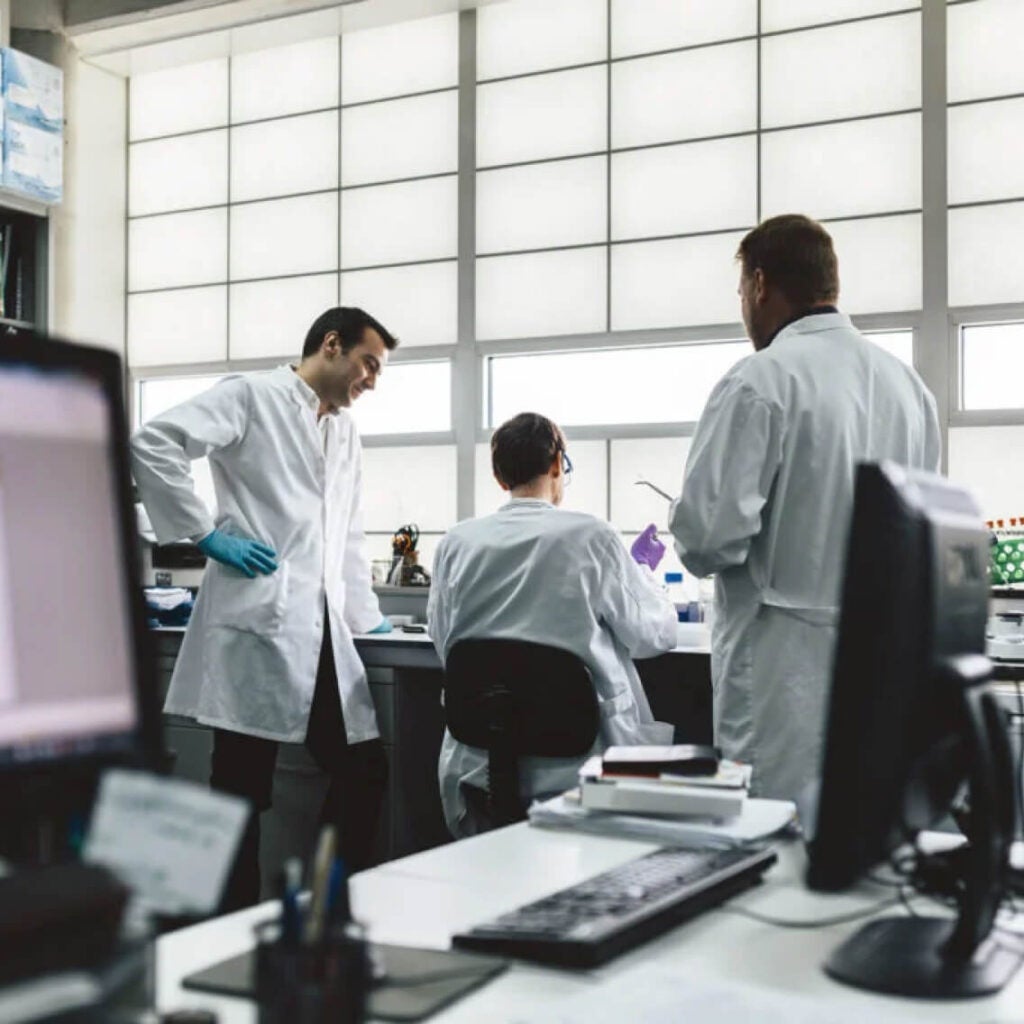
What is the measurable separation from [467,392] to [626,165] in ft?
2.98

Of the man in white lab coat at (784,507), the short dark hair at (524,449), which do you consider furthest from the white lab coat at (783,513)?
the short dark hair at (524,449)

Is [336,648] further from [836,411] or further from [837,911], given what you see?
[837,911]

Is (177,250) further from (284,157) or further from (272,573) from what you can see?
(272,573)

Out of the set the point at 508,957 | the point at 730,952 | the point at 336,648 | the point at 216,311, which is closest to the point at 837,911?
the point at 730,952

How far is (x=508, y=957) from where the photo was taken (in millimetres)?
939

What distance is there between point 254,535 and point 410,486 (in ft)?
5.83

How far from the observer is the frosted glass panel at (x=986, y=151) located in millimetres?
3635

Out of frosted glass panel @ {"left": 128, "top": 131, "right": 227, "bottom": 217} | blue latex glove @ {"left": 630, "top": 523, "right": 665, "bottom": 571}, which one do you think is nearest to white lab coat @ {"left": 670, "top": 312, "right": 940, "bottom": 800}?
blue latex glove @ {"left": 630, "top": 523, "right": 665, "bottom": 571}

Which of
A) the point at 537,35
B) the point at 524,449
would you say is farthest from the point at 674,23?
the point at 524,449

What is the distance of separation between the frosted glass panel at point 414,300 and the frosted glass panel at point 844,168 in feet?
3.69

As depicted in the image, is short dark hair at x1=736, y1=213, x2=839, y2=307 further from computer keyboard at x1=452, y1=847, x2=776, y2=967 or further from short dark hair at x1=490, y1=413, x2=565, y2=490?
computer keyboard at x1=452, y1=847, x2=776, y2=967

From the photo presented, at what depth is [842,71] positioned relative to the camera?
3.87 metres

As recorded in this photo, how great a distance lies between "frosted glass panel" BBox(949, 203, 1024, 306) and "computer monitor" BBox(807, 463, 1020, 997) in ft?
9.51

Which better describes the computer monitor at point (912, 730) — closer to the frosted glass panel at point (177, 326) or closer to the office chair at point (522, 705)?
the office chair at point (522, 705)
